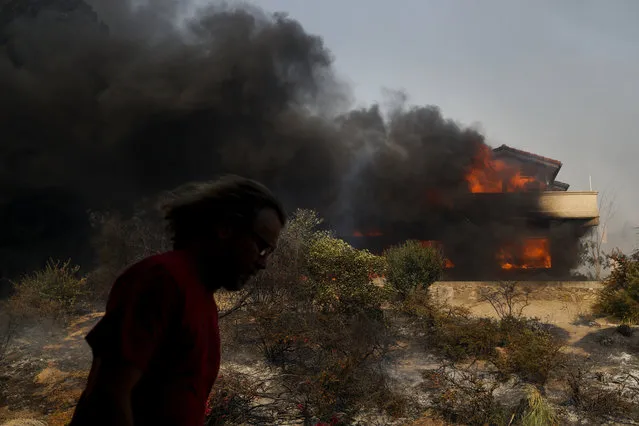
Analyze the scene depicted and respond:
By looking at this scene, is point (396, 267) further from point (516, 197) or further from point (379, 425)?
point (516, 197)

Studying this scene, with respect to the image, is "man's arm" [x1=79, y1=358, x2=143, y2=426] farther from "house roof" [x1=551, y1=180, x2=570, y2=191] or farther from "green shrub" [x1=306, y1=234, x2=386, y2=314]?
"house roof" [x1=551, y1=180, x2=570, y2=191]

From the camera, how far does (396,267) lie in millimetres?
16297

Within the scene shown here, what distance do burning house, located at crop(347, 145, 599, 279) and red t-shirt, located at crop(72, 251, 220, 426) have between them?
26412 mm

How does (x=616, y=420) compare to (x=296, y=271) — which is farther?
(x=296, y=271)

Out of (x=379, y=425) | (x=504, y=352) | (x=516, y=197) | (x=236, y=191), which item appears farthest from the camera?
(x=516, y=197)

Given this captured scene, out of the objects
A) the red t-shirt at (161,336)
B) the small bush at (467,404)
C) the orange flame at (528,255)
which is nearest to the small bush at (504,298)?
the small bush at (467,404)

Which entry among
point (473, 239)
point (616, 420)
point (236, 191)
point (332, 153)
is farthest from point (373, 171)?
point (236, 191)

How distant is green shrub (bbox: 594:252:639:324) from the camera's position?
13.6 meters

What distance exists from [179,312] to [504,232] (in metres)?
28.2

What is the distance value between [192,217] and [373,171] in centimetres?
2848

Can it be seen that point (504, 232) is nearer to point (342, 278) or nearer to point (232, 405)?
point (342, 278)

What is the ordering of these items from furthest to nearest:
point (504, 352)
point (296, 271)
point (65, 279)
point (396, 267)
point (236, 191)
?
1. point (396, 267)
2. point (65, 279)
3. point (296, 271)
4. point (504, 352)
5. point (236, 191)

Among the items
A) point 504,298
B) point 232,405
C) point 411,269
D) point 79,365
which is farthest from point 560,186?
point 79,365

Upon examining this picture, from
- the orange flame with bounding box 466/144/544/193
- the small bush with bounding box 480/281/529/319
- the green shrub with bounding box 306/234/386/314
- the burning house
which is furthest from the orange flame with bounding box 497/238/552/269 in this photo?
the green shrub with bounding box 306/234/386/314
